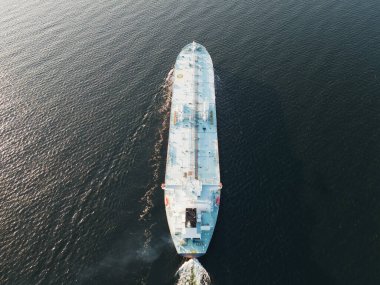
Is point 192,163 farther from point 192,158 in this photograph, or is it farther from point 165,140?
point 165,140

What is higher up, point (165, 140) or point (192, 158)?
point (165, 140)

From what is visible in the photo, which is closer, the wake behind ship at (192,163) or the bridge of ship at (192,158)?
the wake behind ship at (192,163)

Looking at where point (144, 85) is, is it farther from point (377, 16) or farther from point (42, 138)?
point (377, 16)

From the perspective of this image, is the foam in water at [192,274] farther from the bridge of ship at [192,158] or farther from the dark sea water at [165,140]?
the bridge of ship at [192,158]

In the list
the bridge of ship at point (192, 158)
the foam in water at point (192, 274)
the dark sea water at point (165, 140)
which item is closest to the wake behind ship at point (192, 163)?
the bridge of ship at point (192, 158)

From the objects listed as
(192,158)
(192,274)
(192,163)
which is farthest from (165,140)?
(192,274)

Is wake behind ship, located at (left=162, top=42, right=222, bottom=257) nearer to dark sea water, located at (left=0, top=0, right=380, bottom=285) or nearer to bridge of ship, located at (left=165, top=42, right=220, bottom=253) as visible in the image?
bridge of ship, located at (left=165, top=42, right=220, bottom=253)

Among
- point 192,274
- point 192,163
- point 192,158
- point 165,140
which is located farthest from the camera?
point 165,140
